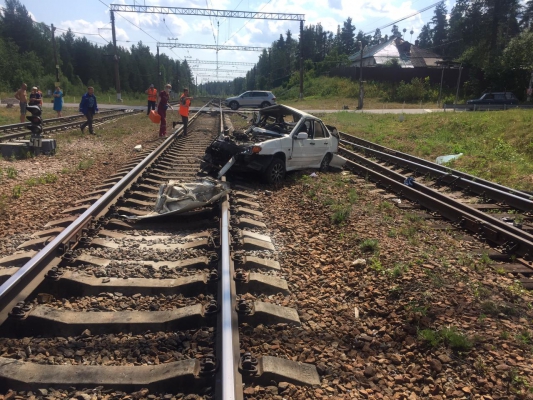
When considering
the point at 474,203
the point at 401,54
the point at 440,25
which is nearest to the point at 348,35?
the point at 440,25

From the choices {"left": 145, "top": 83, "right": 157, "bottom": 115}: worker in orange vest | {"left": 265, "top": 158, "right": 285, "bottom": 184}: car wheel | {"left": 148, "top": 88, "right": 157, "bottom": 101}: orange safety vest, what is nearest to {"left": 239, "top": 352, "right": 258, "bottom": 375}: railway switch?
{"left": 265, "top": 158, "right": 285, "bottom": 184}: car wheel

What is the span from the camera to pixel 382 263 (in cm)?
502

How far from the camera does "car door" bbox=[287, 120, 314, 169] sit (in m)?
9.32

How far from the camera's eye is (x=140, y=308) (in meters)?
3.73

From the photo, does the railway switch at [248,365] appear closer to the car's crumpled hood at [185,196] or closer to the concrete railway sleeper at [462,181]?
the car's crumpled hood at [185,196]

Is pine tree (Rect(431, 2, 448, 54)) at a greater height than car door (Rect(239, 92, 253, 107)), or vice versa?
pine tree (Rect(431, 2, 448, 54))

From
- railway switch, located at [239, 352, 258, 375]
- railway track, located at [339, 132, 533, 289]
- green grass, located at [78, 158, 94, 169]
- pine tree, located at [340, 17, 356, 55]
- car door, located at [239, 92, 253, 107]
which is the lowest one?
railway track, located at [339, 132, 533, 289]

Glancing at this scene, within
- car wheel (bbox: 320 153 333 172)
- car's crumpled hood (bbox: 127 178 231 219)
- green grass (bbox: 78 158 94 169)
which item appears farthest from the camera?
car wheel (bbox: 320 153 333 172)

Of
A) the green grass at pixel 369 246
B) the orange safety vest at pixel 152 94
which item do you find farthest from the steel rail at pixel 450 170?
the orange safety vest at pixel 152 94

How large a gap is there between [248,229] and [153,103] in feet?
→ 47.5

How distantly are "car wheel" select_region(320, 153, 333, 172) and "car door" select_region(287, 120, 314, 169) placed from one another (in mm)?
723

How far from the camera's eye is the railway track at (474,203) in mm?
5629

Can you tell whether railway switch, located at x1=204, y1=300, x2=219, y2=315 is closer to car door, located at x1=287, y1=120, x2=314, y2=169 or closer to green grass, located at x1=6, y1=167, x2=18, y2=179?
car door, located at x1=287, y1=120, x2=314, y2=169

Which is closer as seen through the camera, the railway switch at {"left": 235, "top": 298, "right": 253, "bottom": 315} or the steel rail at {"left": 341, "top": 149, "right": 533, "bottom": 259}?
the railway switch at {"left": 235, "top": 298, "right": 253, "bottom": 315}
